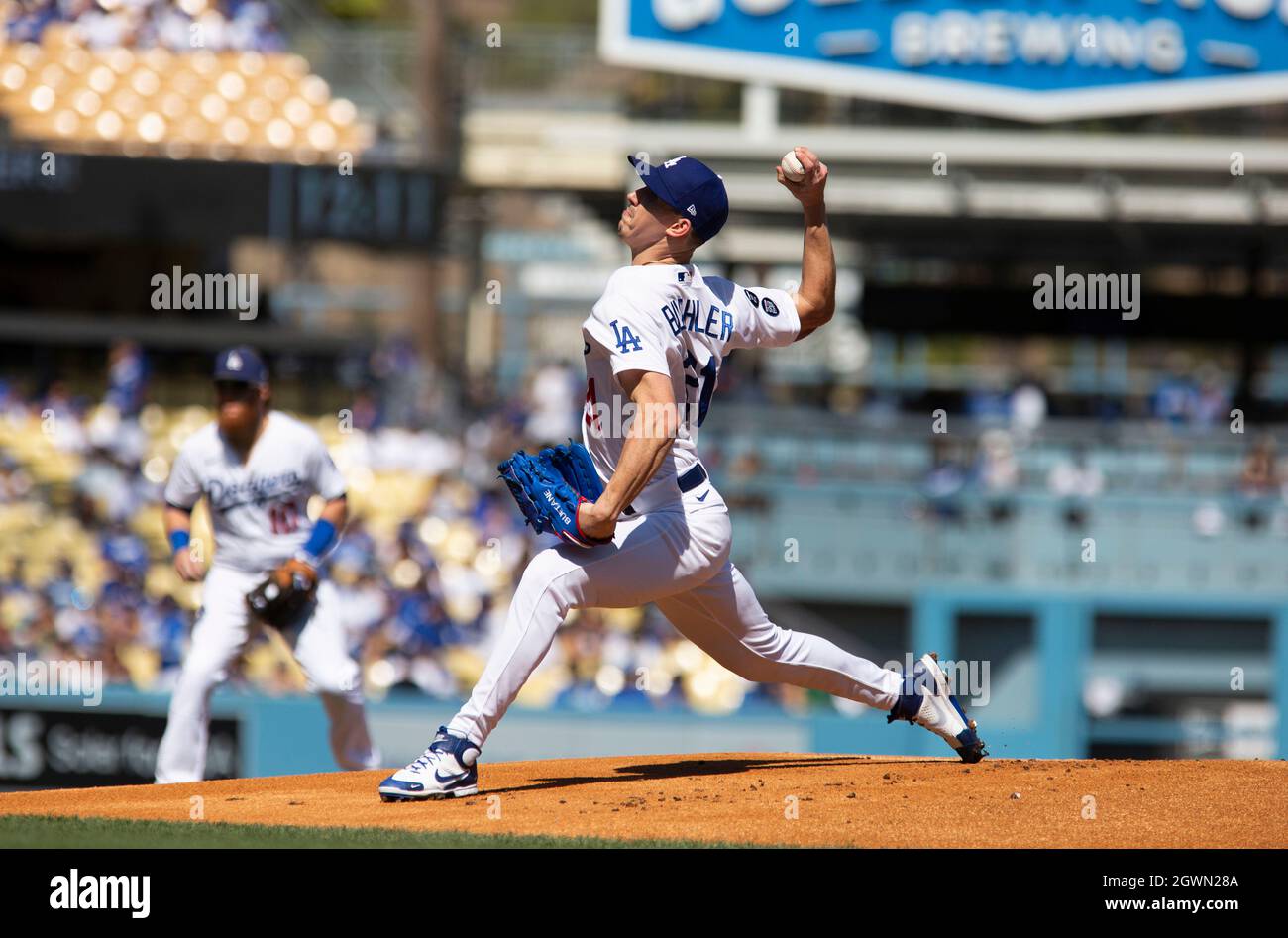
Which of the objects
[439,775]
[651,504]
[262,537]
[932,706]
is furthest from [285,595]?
[932,706]

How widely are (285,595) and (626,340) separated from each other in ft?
8.65

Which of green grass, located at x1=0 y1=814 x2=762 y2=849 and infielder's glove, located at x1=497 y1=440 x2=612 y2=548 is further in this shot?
infielder's glove, located at x1=497 y1=440 x2=612 y2=548

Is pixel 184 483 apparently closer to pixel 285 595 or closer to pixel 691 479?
pixel 285 595

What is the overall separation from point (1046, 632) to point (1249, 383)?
5.08 meters

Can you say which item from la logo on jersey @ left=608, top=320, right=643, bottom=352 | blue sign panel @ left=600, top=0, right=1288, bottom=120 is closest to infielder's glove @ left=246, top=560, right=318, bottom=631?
la logo on jersey @ left=608, top=320, right=643, bottom=352

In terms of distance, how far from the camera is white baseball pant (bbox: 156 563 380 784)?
279 inches

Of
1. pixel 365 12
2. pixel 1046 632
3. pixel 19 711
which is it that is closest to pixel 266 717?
pixel 19 711

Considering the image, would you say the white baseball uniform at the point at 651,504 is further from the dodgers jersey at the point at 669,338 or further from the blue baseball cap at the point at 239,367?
the blue baseball cap at the point at 239,367

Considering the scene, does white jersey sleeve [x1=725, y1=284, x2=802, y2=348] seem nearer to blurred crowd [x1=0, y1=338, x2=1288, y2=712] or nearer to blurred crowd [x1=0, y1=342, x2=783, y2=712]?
blurred crowd [x1=0, y1=342, x2=783, y2=712]

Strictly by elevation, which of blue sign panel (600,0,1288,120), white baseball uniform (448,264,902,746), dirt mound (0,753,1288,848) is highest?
blue sign panel (600,0,1288,120)

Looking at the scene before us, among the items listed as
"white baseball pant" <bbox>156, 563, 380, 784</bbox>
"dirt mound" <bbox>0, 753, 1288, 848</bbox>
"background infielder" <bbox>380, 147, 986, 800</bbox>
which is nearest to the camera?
"dirt mound" <bbox>0, 753, 1288, 848</bbox>

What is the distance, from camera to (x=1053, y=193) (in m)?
19.3

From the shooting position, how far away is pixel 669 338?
5.23 metres
